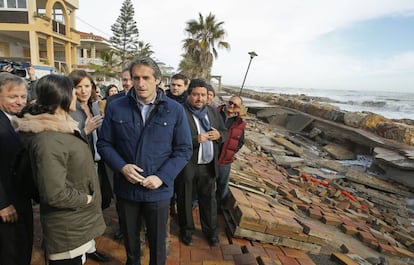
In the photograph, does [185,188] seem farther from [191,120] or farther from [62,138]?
[62,138]

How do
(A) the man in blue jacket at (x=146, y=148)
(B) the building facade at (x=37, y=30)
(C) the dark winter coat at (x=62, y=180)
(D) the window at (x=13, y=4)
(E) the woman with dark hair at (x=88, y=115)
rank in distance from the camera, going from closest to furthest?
1. (C) the dark winter coat at (x=62, y=180)
2. (A) the man in blue jacket at (x=146, y=148)
3. (E) the woman with dark hair at (x=88, y=115)
4. (D) the window at (x=13, y=4)
5. (B) the building facade at (x=37, y=30)

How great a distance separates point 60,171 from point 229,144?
208 cm

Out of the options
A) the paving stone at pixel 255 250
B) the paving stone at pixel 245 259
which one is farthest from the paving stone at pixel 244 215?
the paving stone at pixel 245 259

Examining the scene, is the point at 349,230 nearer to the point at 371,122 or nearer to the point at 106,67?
the point at 371,122

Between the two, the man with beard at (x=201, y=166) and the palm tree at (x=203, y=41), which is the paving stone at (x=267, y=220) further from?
the palm tree at (x=203, y=41)

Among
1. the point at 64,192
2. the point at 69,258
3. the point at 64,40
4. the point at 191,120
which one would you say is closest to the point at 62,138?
the point at 64,192

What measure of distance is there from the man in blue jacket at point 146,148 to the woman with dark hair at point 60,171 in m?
0.31

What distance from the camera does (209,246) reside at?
265 centimetres

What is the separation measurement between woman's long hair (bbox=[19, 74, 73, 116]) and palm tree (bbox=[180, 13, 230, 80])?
21.1 metres

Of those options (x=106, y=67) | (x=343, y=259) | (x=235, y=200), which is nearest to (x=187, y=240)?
(x=235, y=200)

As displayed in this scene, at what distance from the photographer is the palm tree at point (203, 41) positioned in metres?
22.0

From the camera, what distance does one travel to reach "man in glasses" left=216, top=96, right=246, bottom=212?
3150 millimetres

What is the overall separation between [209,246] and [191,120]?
130 centimetres

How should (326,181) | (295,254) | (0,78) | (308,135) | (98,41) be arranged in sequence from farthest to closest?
(98,41)
(308,135)
(326,181)
(295,254)
(0,78)
